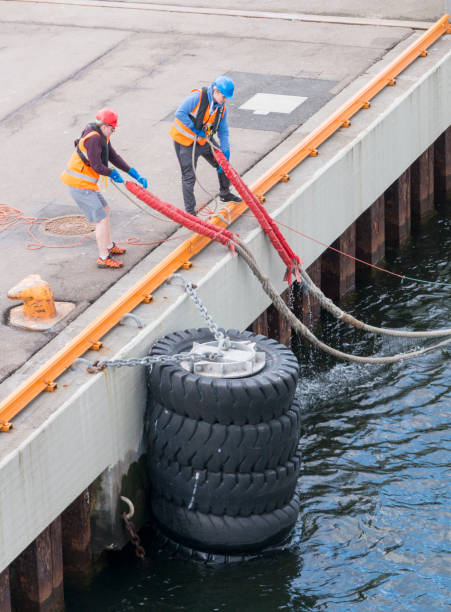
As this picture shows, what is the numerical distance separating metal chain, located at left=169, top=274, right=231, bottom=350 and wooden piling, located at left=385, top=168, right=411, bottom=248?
6.87 meters

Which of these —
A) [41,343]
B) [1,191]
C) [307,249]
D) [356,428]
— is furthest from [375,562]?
[1,191]

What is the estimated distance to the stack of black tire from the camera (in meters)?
11.3

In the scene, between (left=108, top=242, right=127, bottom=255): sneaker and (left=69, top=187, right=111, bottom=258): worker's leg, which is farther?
(left=108, top=242, right=127, bottom=255): sneaker

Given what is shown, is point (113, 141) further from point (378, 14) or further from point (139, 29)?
point (378, 14)

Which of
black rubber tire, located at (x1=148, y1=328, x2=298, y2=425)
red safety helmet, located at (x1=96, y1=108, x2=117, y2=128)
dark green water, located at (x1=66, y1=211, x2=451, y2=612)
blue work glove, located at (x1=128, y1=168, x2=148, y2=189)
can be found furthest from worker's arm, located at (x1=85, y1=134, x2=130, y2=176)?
dark green water, located at (x1=66, y1=211, x2=451, y2=612)

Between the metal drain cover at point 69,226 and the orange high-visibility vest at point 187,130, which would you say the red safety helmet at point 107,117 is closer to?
the orange high-visibility vest at point 187,130

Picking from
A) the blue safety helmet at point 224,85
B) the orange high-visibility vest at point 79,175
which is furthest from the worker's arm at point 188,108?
the orange high-visibility vest at point 79,175

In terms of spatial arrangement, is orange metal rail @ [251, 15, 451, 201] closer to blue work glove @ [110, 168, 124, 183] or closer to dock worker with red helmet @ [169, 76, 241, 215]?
dock worker with red helmet @ [169, 76, 241, 215]

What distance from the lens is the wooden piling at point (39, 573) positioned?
428 inches

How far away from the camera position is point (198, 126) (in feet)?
45.1

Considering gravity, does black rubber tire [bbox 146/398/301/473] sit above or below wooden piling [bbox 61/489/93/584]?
above

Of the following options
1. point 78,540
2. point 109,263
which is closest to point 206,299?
point 109,263

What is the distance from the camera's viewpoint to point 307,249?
15805 millimetres

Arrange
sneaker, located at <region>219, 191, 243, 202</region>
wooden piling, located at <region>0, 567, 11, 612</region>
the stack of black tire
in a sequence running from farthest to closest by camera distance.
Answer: sneaker, located at <region>219, 191, 243, 202</region> < the stack of black tire < wooden piling, located at <region>0, 567, 11, 612</region>
